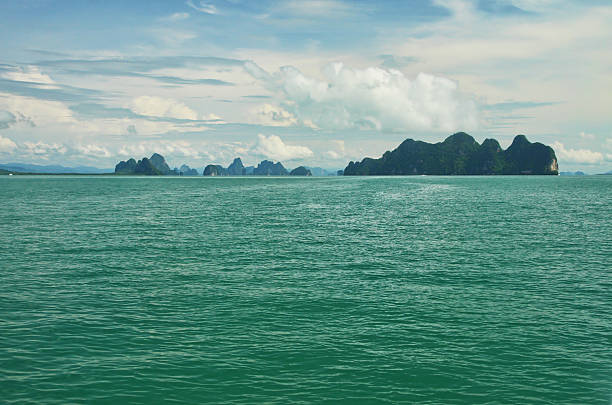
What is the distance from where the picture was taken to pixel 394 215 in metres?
98.4

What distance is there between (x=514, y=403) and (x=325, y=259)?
30.5m

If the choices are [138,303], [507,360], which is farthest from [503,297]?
[138,303]

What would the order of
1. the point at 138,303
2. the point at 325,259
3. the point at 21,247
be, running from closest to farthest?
the point at 138,303 < the point at 325,259 < the point at 21,247

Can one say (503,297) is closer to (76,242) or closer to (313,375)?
(313,375)

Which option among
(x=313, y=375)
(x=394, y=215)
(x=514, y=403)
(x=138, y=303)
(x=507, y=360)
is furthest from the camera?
(x=394, y=215)

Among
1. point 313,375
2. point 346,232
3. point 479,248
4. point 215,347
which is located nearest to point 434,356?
point 313,375

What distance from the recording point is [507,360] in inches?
943

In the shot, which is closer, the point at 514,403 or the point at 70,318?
the point at 514,403

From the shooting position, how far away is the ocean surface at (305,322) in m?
21.2

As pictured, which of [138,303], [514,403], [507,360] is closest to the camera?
[514,403]

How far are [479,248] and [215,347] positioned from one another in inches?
1647

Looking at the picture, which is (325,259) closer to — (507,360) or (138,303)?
(138,303)

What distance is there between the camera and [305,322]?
29375 mm

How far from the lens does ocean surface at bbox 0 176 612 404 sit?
21234 millimetres
